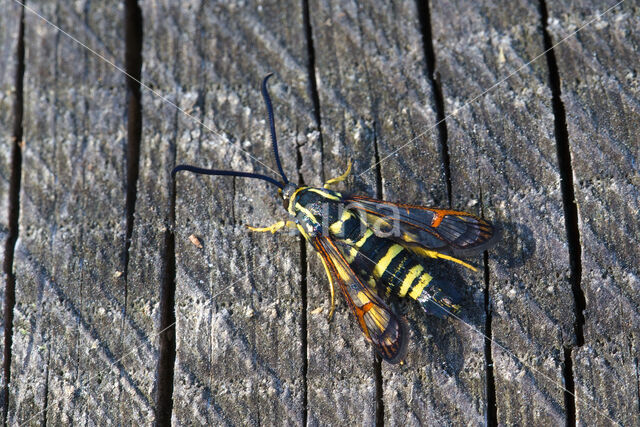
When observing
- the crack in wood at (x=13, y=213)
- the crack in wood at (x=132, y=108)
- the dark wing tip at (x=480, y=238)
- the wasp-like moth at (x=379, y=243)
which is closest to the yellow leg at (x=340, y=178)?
the wasp-like moth at (x=379, y=243)

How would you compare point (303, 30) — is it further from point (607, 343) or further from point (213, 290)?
point (607, 343)

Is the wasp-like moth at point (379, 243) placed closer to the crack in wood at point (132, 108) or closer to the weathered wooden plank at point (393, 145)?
the weathered wooden plank at point (393, 145)

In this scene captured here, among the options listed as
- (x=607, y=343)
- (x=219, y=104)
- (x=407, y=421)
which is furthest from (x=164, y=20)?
(x=607, y=343)

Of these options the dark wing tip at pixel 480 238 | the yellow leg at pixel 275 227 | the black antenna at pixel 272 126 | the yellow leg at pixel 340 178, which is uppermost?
the black antenna at pixel 272 126

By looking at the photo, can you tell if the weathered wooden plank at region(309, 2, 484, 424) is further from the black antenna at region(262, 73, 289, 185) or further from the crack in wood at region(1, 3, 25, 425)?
the crack in wood at region(1, 3, 25, 425)

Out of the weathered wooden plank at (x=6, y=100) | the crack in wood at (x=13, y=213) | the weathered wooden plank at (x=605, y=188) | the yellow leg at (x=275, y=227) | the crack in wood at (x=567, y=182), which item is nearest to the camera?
the weathered wooden plank at (x=605, y=188)

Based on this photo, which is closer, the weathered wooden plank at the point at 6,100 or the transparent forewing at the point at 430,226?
the transparent forewing at the point at 430,226
